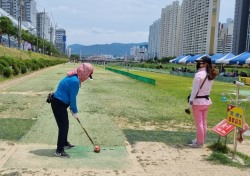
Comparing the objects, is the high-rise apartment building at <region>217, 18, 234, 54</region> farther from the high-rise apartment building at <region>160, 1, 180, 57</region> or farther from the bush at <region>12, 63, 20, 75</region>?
the bush at <region>12, 63, 20, 75</region>

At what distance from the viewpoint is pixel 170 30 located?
140m

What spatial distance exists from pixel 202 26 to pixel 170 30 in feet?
160

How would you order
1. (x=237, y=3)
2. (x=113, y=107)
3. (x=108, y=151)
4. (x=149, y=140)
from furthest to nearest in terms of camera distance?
(x=237, y=3) → (x=113, y=107) → (x=149, y=140) → (x=108, y=151)

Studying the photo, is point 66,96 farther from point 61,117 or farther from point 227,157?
point 227,157

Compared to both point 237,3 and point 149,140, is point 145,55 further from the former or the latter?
point 149,140

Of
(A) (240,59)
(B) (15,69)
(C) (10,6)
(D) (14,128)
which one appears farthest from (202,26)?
(D) (14,128)

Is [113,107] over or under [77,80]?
under

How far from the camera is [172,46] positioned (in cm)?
13438

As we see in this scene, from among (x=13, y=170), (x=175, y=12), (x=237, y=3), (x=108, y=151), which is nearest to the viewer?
(x=13, y=170)

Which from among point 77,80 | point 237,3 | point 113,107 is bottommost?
point 113,107

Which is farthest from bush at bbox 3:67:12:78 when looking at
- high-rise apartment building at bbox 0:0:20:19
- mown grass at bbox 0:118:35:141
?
high-rise apartment building at bbox 0:0:20:19

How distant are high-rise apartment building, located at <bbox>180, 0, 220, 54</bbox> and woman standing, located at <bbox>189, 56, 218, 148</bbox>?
3258 inches

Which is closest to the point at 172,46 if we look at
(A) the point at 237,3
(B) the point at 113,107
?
(A) the point at 237,3

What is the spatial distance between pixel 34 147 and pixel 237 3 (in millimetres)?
100067
